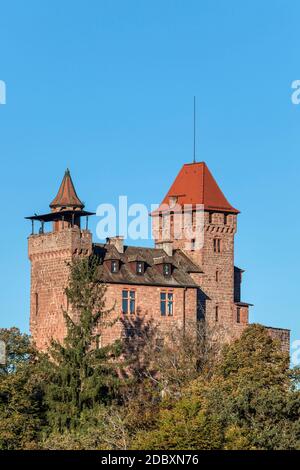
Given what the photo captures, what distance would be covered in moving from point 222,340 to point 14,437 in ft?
61.5

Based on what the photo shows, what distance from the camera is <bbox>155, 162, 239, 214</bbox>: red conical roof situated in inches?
4552

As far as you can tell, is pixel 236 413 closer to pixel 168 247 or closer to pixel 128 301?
pixel 128 301

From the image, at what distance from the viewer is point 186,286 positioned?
111062mm

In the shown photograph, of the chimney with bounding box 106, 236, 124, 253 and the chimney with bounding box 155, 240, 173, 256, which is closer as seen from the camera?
the chimney with bounding box 106, 236, 124, 253

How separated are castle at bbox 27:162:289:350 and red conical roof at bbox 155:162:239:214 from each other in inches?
2.3

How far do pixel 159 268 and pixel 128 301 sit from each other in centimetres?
373

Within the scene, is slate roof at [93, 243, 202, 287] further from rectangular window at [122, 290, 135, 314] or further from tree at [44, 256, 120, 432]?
tree at [44, 256, 120, 432]

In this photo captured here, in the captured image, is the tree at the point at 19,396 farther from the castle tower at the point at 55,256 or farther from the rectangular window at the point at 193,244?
the rectangular window at the point at 193,244

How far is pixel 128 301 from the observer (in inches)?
4274

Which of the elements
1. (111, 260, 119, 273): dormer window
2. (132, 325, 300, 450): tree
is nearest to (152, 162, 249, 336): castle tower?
Result: (111, 260, 119, 273): dormer window

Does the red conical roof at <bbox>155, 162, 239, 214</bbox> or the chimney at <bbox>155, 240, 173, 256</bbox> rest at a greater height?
the red conical roof at <bbox>155, 162, 239, 214</bbox>

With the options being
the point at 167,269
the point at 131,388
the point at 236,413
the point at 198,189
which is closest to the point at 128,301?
the point at 167,269
